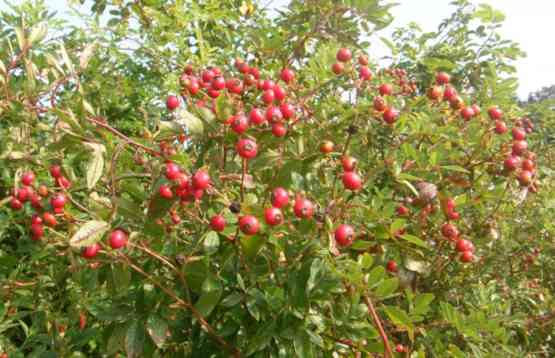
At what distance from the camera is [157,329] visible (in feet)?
4.86

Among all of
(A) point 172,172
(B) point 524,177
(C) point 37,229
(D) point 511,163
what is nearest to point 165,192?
(A) point 172,172

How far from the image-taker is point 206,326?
1520 millimetres

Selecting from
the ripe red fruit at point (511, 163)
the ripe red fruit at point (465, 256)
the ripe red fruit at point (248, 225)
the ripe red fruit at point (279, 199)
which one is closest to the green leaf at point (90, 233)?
the ripe red fruit at point (248, 225)

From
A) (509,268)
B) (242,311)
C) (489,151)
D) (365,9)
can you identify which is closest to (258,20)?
(365,9)

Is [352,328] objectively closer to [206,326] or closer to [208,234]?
[206,326]

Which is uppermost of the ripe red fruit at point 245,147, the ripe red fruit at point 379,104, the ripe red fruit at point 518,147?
the ripe red fruit at point 379,104

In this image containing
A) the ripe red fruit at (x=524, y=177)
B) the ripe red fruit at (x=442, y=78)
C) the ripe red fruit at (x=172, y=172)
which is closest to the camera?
the ripe red fruit at (x=172, y=172)

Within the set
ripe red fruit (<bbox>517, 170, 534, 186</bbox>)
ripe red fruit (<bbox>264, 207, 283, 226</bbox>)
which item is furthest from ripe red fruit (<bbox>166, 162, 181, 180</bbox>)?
ripe red fruit (<bbox>517, 170, 534, 186</bbox>)

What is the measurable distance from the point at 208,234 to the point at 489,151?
4.90 feet

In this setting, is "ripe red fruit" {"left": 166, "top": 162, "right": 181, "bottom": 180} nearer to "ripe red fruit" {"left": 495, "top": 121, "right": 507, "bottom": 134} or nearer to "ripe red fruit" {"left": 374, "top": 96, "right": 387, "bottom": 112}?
"ripe red fruit" {"left": 374, "top": 96, "right": 387, "bottom": 112}

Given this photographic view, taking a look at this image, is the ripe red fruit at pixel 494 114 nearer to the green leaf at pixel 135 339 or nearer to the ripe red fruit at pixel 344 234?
the ripe red fruit at pixel 344 234

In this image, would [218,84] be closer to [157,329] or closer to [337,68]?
[337,68]

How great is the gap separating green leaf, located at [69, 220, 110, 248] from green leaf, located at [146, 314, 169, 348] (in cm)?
37

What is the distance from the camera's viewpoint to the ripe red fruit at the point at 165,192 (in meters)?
1.33
